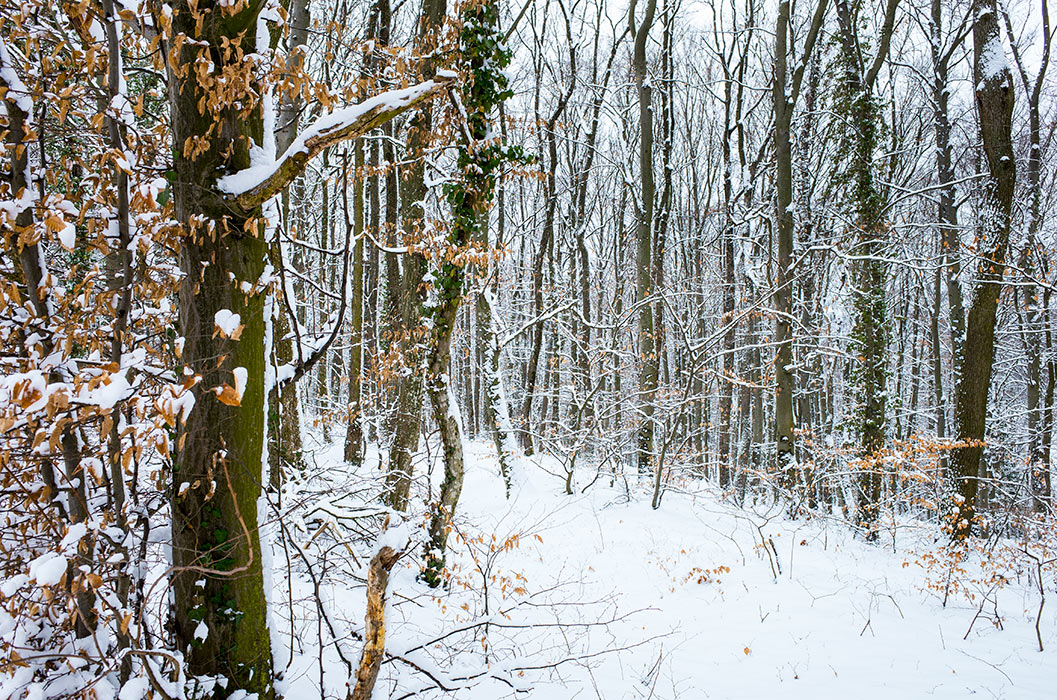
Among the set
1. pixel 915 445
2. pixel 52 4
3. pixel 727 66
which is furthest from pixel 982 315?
pixel 727 66

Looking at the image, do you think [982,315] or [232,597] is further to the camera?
[982,315]

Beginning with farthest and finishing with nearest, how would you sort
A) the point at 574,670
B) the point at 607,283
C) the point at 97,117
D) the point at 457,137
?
the point at 607,283, the point at 457,137, the point at 574,670, the point at 97,117

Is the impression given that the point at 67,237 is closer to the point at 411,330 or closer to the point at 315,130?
the point at 315,130

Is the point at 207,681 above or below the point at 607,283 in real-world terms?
below

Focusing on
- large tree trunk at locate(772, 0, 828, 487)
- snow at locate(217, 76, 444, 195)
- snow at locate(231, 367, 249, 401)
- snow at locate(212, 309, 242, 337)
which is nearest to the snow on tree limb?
snow at locate(217, 76, 444, 195)

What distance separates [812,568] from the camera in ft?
22.4

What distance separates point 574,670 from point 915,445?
5574mm

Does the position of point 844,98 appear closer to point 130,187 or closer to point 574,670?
point 574,670

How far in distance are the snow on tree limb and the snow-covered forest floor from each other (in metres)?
1.59

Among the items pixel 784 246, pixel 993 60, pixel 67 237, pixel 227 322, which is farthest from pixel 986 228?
pixel 67 237

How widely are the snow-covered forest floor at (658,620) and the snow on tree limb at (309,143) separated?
5.20 feet

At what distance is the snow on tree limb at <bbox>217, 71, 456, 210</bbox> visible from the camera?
2324 mm

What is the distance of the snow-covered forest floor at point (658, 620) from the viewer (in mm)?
3682

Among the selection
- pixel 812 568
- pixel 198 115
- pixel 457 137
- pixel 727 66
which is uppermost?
pixel 727 66
